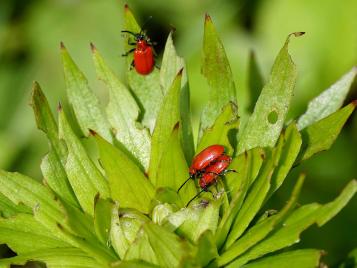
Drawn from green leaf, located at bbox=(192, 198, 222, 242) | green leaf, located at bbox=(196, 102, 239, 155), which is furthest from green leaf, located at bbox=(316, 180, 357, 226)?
green leaf, located at bbox=(196, 102, 239, 155)

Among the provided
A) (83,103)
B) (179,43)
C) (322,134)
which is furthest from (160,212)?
(179,43)

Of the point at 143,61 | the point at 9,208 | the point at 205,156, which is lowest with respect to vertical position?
the point at 205,156

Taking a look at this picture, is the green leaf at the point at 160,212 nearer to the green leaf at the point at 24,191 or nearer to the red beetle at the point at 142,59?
the green leaf at the point at 24,191

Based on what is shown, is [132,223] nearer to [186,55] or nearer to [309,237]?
[309,237]

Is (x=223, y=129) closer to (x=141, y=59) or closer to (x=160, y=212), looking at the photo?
(x=160, y=212)

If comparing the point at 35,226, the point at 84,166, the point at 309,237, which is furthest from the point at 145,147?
the point at 309,237
